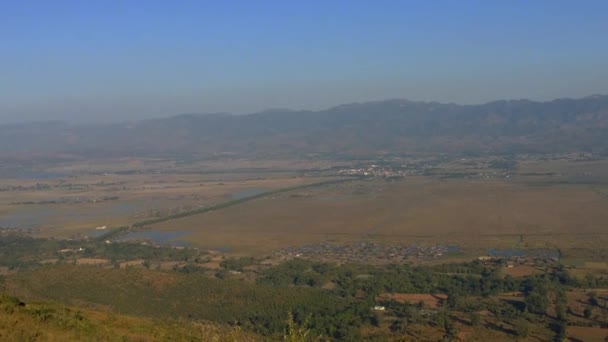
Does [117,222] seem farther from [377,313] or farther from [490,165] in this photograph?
[490,165]

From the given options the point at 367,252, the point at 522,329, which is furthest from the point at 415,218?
the point at 522,329

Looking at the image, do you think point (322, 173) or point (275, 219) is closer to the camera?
point (275, 219)

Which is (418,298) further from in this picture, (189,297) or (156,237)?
(156,237)

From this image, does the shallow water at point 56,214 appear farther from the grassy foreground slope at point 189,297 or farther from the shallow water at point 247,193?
the grassy foreground slope at point 189,297

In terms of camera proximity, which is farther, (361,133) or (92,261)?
(361,133)

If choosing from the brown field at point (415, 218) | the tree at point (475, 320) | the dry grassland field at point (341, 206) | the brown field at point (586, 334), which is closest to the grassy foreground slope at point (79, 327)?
the tree at point (475, 320)

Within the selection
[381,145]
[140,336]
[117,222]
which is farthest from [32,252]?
[381,145]

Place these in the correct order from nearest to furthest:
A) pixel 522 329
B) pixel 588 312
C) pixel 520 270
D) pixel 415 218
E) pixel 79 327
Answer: pixel 79 327 < pixel 522 329 < pixel 588 312 < pixel 520 270 < pixel 415 218
